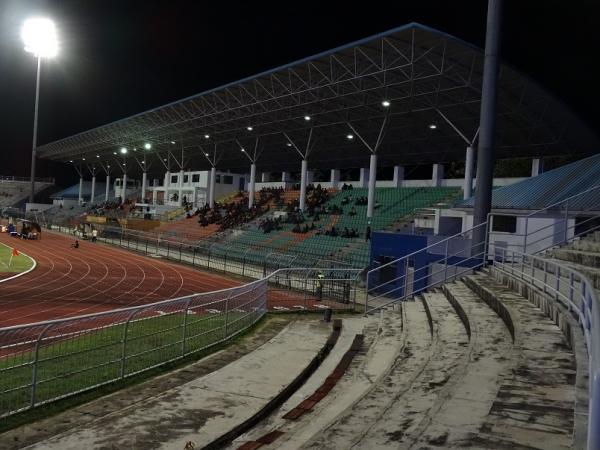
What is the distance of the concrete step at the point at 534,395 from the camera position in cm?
374

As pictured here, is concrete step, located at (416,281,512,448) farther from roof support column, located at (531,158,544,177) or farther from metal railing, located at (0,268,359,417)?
roof support column, located at (531,158,544,177)

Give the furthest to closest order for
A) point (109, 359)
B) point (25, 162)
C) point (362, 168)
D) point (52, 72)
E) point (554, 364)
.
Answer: point (25, 162) → point (52, 72) → point (362, 168) → point (109, 359) → point (554, 364)

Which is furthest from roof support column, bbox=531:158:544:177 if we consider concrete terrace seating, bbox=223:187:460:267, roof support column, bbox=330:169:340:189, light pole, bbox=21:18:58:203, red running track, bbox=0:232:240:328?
light pole, bbox=21:18:58:203

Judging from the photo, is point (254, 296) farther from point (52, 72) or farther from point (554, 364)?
point (52, 72)

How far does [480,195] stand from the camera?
14086mm

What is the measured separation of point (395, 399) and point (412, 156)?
3869 centimetres

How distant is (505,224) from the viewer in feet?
66.4

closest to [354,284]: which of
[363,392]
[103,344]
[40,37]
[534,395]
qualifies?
[363,392]

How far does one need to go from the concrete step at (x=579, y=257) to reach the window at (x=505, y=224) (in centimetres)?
885

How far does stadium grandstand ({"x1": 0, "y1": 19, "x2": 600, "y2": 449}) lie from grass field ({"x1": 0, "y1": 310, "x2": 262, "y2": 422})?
0.10 ft

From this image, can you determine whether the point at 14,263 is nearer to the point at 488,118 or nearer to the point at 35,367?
the point at 488,118

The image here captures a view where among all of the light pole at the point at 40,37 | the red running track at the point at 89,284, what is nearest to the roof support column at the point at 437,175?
the red running track at the point at 89,284

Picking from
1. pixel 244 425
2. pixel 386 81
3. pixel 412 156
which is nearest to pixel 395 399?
pixel 244 425

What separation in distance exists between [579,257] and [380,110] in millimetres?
24528
